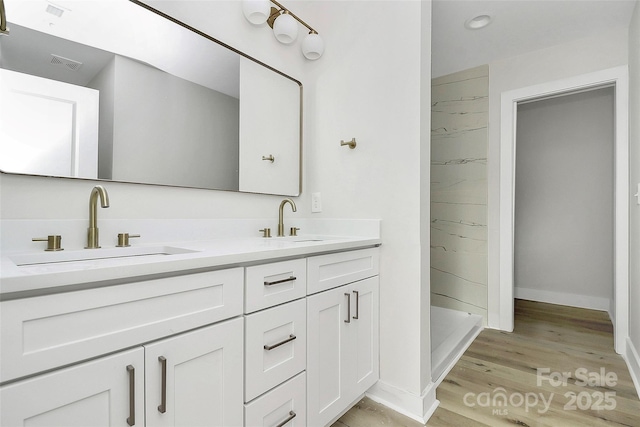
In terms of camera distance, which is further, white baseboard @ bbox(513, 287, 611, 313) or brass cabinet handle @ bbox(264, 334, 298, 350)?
white baseboard @ bbox(513, 287, 611, 313)

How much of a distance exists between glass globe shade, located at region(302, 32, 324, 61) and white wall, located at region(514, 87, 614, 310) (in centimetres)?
291

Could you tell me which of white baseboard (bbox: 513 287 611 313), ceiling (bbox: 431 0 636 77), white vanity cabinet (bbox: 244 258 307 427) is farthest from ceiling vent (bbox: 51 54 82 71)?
white baseboard (bbox: 513 287 611 313)

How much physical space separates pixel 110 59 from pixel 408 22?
4.35 feet

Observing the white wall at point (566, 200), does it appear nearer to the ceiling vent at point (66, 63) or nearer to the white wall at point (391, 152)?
the white wall at point (391, 152)

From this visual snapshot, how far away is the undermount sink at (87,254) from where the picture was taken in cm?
94

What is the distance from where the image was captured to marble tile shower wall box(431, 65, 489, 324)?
109 inches

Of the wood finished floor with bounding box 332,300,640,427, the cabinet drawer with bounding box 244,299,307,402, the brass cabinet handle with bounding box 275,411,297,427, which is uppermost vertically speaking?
the cabinet drawer with bounding box 244,299,307,402

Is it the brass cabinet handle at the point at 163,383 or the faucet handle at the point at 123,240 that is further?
the faucet handle at the point at 123,240

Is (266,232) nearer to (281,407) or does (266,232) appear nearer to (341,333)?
(341,333)

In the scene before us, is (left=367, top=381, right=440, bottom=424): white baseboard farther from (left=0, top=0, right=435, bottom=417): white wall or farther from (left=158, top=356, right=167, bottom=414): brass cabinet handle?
(left=158, top=356, right=167, bottom=414): brass cabinet handle

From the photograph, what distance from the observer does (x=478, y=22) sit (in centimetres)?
220

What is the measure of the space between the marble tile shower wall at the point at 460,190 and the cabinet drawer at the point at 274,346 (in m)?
2.15

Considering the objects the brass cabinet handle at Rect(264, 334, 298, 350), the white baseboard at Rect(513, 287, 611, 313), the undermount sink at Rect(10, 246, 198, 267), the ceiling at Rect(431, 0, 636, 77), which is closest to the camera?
the undermount sink at Rect(10, 246, 198, 267)

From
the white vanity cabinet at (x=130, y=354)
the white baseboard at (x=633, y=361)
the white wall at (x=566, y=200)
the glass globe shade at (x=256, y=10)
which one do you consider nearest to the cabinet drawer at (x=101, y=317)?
the white vanity cabinet at (x=130, y=354)
